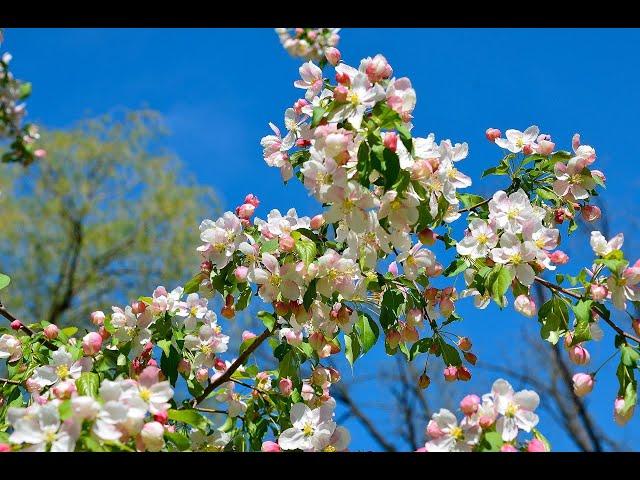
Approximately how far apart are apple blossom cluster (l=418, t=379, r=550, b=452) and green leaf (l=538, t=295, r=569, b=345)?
15.9 inches

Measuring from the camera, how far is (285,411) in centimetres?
168

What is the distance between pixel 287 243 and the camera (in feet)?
4.82

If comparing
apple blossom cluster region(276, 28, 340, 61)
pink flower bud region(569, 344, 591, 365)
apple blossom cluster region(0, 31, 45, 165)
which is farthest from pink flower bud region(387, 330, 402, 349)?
apple blossom cluster region(0, 31, 45, 165)

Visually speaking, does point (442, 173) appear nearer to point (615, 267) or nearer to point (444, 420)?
point (615, 267)

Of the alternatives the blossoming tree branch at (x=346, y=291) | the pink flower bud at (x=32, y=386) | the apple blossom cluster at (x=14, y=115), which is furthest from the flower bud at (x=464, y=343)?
the apple blossom cluster at (x=14, y=115)

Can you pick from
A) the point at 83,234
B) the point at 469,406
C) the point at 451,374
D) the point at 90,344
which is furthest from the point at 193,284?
the point at 83,234

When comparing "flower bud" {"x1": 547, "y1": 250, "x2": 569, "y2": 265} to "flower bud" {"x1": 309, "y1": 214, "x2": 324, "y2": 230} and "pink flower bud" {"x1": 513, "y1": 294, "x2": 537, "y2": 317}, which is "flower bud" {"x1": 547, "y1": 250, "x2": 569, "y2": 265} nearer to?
"pink flower bud" {"x1": 513, "y1": 294, "x2": 537, "y2": 317}

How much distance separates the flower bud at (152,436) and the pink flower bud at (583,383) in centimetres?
82

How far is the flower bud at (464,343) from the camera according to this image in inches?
64.6

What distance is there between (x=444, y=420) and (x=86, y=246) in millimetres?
8469

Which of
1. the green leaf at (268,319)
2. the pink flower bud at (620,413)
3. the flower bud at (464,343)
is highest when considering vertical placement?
the green leaf at (268,319)

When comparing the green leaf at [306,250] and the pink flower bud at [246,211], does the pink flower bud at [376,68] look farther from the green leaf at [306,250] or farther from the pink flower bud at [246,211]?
the pink flower bud at [246,211]
